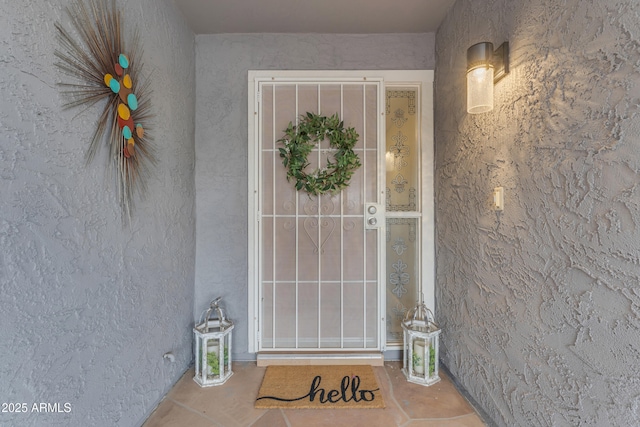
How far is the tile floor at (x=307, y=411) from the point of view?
1.55 meters

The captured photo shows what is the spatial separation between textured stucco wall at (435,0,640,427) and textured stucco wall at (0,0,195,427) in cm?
175

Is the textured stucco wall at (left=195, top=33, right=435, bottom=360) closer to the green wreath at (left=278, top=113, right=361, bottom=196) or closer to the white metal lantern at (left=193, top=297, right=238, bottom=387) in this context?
the white metal lantern at (left=193, top=297, right=238, bottom=387)

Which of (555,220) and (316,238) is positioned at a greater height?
(555,220)

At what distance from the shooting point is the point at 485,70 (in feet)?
4.49

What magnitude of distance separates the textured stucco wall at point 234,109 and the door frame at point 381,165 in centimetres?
5

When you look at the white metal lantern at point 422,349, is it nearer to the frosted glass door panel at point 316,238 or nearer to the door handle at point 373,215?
the frosted glass door panel at point 316,238

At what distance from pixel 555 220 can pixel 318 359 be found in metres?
1.66

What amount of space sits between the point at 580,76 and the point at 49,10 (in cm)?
178

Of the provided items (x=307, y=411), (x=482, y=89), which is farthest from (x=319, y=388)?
(x=482, y=89)

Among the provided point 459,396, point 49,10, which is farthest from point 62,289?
point 459,396

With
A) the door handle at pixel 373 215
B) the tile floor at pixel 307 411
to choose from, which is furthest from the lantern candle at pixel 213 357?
the door handle at pixel 373 215

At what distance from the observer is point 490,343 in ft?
4.92

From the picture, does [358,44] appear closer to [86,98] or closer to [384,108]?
[384,108]

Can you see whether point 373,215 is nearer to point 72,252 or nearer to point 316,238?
point 316,238
